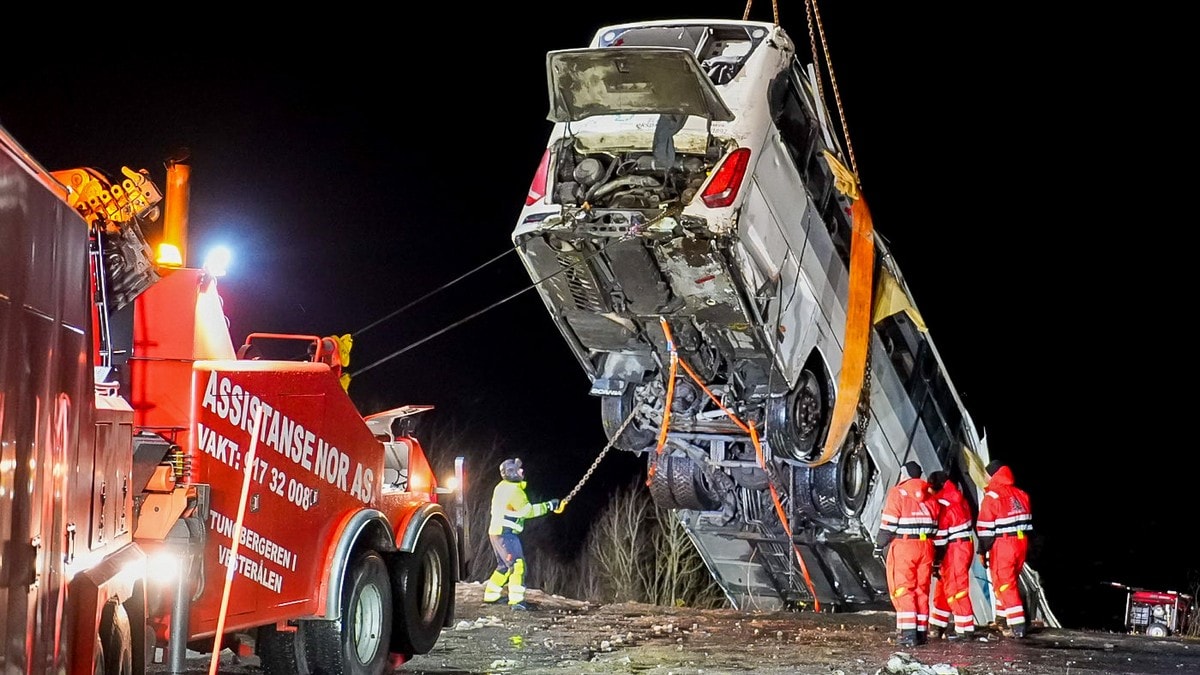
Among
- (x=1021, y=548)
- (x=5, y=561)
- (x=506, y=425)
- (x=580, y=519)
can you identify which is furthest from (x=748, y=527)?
(x=506, y=425)

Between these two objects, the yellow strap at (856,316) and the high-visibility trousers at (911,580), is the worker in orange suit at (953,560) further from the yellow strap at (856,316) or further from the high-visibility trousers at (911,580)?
the yellow strap at (856,316)

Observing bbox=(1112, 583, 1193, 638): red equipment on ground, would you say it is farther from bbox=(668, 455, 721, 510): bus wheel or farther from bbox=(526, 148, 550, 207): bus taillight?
bbox=(526, 148, 550, 207): bus taillight

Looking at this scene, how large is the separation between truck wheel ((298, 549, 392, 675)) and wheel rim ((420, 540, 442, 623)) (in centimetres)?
Answer: 56

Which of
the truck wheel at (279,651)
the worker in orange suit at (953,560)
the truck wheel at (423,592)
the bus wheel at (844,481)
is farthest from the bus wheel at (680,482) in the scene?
the truck wheel at (279,651)

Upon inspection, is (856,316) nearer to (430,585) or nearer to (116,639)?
(430,585)

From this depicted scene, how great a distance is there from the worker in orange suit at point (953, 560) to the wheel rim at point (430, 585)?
3.87 meters

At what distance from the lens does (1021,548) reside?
10172 millimetres

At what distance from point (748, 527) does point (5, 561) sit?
26.0 feet

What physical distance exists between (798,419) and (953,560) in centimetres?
200

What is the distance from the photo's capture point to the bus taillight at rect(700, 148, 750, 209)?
7.90 m

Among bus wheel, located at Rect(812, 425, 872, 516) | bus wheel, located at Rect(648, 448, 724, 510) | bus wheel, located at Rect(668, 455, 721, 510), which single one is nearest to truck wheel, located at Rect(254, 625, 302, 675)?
bus wheel, located at Rect(648, 448, 724, 510)

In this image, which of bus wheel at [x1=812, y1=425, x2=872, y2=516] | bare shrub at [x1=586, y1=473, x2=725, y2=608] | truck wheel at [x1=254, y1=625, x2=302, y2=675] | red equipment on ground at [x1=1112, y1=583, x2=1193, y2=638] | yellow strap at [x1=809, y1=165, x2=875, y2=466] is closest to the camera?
truck wheel at [x1=254, y1=625, x2=302, y2=675]

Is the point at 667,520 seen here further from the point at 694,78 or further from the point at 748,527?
the point at 694,78

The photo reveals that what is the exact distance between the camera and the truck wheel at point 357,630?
6840mm
